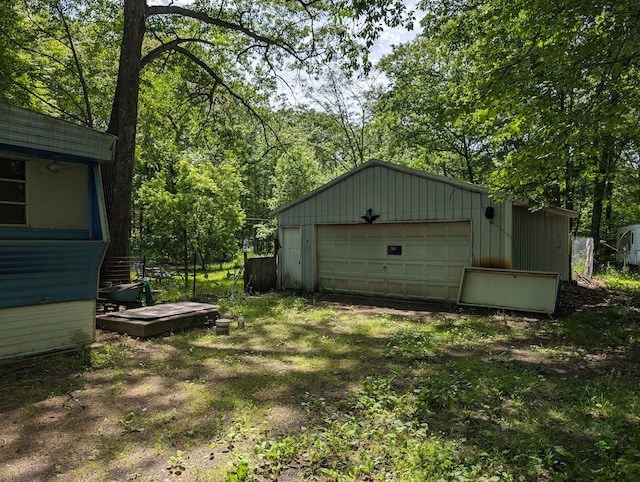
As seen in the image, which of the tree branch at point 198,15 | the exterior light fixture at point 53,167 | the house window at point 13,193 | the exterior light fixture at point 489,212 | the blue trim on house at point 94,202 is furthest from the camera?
the tree branch at point 198,15

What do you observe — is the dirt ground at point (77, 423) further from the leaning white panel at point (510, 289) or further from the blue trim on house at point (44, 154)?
the leaning white panel at point (510, 289)

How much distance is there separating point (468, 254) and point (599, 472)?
6633mm

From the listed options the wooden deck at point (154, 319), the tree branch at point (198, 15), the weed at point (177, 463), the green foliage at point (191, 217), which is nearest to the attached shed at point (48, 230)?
the wooden deck at point (154, 319)

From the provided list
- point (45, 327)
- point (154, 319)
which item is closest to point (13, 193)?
point (45, 327)

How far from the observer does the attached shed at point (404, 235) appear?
8.73 m

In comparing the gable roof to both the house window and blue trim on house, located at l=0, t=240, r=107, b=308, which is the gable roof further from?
the house window

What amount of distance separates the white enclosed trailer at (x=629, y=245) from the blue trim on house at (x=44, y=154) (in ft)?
64.1

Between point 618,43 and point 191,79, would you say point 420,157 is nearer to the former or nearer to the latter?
point 191,79

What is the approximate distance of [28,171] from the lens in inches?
201

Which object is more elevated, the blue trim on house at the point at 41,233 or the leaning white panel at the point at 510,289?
the blue trim on house at the point at 41,233

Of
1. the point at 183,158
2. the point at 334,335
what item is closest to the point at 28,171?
the point at 334,335

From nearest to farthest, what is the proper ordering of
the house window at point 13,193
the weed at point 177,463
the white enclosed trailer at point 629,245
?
the weed at point 177,463
the house window at point 13,193
the white enclosed trailer at point 629,245

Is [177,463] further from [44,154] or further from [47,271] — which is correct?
[44,154]

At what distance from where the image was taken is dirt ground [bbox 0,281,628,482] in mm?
2736
